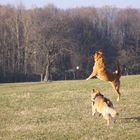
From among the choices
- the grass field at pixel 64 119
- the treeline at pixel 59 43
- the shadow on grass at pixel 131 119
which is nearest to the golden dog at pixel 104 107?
the grass field at pixel 64 119

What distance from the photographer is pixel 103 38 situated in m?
77.0

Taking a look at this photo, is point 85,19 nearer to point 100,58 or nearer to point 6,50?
point 6,50

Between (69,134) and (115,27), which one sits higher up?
(115,27)

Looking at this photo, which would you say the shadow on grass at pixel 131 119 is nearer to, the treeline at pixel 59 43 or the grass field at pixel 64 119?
the grass field at pixel 64 119

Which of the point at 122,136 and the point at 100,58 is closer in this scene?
the point at 122,136

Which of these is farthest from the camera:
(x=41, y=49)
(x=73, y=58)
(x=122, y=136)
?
(x=73, y=58)

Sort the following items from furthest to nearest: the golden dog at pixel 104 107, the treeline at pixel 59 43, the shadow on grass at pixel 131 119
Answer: the treeline at pixel 59 43
the shadow on grass at pixel 131 119
the golden dog at pixel 104 107

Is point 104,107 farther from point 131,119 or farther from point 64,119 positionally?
point 64,119

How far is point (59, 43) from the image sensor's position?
185 feet

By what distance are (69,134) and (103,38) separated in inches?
2668

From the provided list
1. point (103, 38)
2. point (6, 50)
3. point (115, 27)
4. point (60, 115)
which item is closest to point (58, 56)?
point (6, 50)

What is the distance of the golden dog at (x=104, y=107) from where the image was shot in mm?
10077

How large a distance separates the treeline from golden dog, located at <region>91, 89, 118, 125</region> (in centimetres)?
4443

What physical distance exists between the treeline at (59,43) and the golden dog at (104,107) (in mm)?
44428
